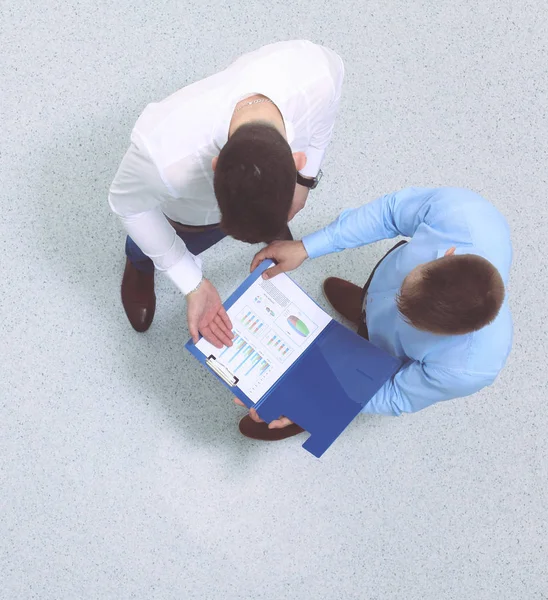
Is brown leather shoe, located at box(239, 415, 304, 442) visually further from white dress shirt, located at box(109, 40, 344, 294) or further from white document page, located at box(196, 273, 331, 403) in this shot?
white dress shirt, located at box(109, 40, 344, 294)

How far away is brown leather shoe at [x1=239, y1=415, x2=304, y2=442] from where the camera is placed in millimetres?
1387

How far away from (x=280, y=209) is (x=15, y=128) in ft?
3.50

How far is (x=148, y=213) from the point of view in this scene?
39.9 inches

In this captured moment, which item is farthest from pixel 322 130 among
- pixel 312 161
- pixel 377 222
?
pixel 377 222

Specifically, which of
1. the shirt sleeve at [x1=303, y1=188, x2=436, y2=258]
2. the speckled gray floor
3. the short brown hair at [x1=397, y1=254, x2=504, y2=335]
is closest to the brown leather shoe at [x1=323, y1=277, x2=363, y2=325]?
the speckled gray floor

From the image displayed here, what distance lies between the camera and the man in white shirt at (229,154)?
727mm

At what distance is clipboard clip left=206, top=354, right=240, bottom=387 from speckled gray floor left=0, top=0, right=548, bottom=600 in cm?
35

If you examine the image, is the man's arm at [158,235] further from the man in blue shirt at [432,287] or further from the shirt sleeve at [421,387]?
the shirt sleeve at [421,387]

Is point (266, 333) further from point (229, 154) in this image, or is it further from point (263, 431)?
point (229, 154)

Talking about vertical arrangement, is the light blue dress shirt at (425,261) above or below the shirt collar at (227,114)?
below

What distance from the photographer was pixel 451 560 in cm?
150

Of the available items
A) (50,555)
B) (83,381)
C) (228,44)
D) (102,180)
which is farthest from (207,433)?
(228,44)

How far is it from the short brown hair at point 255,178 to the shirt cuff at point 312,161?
1.08 ft

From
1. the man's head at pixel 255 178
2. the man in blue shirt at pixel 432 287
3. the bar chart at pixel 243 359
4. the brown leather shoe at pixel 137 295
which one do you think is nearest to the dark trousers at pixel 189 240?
the brown leather shoe at pixel 137 295
